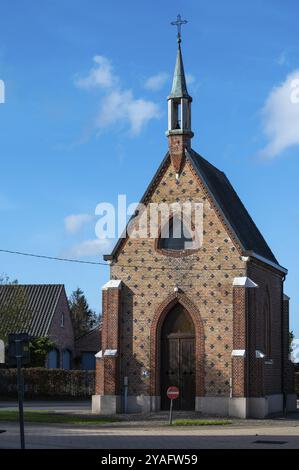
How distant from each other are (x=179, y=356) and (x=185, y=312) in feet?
6.12

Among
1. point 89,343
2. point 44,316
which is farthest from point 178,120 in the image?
point 89,343

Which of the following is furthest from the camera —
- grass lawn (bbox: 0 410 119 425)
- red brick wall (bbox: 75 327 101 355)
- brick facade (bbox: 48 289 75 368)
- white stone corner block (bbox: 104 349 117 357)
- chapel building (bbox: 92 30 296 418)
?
red brick wall (bbox: 75 327 101 355)

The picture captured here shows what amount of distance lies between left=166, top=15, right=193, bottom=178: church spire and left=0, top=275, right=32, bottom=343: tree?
23.3 meters

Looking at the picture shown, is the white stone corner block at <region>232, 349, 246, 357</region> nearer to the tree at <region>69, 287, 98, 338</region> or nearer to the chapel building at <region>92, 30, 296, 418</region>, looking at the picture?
the chapel building at <region>92, 30, 296, 418</region>

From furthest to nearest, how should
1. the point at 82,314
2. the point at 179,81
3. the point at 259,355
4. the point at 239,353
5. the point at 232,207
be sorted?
the point at 82,314
the point at 232,207
the point at 179,81
the point at 259,355
the point at 239,353

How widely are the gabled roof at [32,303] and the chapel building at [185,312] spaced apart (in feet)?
72.2

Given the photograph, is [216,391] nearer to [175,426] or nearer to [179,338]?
[179,338]

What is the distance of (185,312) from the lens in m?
35.5

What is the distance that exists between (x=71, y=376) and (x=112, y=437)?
2732cm

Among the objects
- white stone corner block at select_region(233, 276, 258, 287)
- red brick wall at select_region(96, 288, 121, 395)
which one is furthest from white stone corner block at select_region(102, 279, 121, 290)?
white stone corner block at select_region(233, 276, 258, 287)

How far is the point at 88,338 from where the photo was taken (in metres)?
66.3

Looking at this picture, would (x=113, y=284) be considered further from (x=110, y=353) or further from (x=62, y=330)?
(x=62, y=330)

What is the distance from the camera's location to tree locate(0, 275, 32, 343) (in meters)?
Answer: 56.1

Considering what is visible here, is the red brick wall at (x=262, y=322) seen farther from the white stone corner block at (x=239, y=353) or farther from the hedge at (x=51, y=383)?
the hedge at (x=51, y=383)
